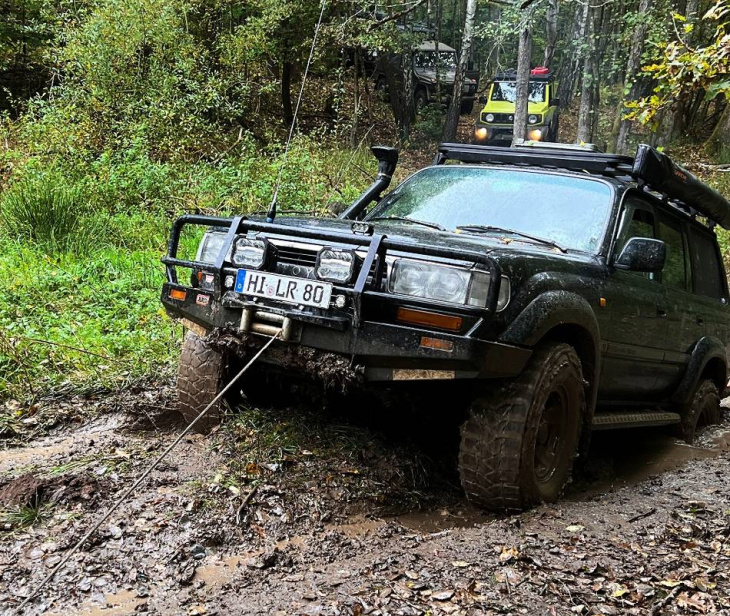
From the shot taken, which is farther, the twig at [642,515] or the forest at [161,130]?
the forest at [161,130]

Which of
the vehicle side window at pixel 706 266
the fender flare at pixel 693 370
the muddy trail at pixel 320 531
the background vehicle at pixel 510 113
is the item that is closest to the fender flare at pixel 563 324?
the muddy trail at pixel 320 531

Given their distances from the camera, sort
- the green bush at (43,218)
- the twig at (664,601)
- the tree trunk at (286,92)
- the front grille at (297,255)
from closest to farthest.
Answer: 1. the twig at (664,601)
2. the front grille at (297,255)
3. the green bush at (43,218)
4. the tree trunk at (286,92)

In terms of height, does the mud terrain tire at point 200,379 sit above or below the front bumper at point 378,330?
below

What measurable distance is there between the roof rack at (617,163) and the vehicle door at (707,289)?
1.35 feet

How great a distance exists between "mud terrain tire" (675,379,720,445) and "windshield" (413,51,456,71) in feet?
62.7

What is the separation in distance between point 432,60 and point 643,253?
21161mm

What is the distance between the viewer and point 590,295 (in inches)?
155

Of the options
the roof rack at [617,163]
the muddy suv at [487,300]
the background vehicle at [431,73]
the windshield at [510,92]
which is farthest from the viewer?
the background vehicle at [431,73]

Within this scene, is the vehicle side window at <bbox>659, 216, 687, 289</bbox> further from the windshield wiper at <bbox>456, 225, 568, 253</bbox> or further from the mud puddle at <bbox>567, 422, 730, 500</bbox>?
the windshield wiper at <bbox>456, 225, 568, 253</bbox>

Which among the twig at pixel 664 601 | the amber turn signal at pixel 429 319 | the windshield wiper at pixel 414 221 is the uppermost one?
the windshield wiper at pixel 414 221

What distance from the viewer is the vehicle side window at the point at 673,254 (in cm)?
516

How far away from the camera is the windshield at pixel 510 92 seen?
897 inches

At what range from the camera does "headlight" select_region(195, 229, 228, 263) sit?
3943 mm

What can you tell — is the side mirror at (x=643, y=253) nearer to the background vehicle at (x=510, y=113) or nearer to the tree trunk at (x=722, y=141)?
the tree trunk at (x=722, y=141)
